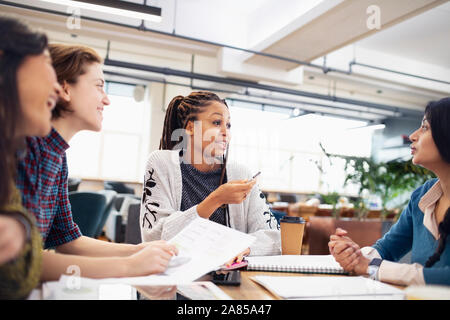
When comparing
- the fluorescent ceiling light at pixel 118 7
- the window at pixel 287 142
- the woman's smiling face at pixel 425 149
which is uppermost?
the fluorescent ceiling light at pixel 118 7

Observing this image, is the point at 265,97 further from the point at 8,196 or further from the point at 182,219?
the point at 8,196

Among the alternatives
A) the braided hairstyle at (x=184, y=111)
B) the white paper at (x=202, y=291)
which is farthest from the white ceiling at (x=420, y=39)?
the white paper at (x=202, y=291)

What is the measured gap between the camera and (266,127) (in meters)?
12.7

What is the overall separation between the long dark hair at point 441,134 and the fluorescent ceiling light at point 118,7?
14.2ft

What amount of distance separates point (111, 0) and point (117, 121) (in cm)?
689

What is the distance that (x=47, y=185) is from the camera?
81cm

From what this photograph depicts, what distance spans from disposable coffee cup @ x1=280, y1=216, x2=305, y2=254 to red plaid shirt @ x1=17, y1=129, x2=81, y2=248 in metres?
0.76

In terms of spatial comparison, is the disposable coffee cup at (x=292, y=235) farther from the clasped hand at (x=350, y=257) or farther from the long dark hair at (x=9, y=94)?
the long dark hair at (x=9, y=94)

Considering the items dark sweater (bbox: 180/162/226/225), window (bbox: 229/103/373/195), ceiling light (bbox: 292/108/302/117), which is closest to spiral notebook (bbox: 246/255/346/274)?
dark sweater (bbox: 180/162/226/225)

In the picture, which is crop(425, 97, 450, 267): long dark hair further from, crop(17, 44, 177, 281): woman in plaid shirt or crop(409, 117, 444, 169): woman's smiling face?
crop(17, 44, 177, 281): woman in plaid shirt

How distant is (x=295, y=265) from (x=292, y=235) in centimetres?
33

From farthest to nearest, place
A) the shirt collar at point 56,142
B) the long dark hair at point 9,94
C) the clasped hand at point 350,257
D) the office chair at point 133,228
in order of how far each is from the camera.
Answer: the office chair at point 133,228 → the clasped hand at point 350,257 → the shirt collar at point 56,142 → the long dark hair at point 9,94

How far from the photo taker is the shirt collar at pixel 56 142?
822 mm

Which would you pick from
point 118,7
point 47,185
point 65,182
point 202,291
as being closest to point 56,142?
point 47,185
